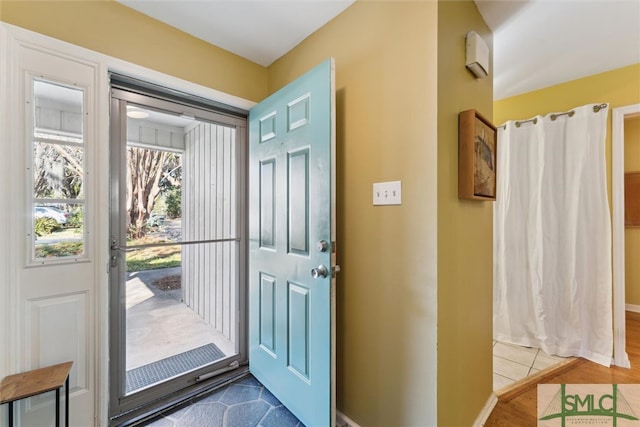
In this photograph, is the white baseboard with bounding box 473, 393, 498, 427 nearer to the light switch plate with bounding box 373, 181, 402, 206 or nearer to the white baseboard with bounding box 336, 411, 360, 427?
the white baseboard with bounding box 336, 411, 360, 427

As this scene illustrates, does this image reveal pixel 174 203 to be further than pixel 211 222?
No

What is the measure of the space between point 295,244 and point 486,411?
1563 millimetres

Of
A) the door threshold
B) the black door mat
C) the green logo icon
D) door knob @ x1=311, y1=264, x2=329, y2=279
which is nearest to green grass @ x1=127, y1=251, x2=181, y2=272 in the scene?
the black door mat

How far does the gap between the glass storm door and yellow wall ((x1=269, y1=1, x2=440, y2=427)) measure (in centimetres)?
99

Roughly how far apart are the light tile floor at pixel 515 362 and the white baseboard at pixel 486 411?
0.17 m

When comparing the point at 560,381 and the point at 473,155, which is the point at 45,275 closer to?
the point at 473,155

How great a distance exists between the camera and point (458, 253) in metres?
1.33

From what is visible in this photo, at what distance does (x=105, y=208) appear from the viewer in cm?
144

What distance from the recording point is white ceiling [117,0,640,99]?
151cm

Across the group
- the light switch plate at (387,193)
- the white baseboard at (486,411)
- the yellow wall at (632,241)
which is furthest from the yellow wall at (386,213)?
the yellow wall at (632,241)

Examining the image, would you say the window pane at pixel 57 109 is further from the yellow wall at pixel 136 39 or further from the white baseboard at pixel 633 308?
the white baseboard at pixel 633 308

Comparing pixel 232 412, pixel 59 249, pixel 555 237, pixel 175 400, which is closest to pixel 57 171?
pixel 59 249

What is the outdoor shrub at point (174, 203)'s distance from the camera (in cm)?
199

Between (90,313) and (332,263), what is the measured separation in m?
1.33
